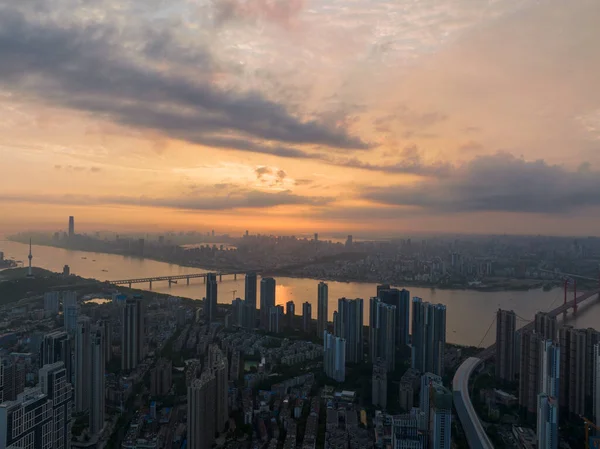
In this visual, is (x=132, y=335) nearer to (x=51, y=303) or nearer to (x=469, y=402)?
(x=51, y=303)

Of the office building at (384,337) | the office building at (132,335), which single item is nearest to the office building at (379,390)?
the office building at (384,337)

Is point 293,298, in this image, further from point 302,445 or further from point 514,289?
point 302,445

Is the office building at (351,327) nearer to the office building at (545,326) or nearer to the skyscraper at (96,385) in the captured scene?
the office building at (545,326)

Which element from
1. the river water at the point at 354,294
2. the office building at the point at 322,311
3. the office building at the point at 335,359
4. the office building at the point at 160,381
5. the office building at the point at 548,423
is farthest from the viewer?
the river water at the point at 354,294

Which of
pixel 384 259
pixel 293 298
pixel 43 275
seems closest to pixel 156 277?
pixel 43 275

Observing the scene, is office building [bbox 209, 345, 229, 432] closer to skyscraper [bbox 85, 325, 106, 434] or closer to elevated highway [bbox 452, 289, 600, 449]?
skyscraper [bbox 85, 325, 106, 434]

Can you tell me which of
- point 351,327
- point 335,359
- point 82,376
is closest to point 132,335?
point 82,376
